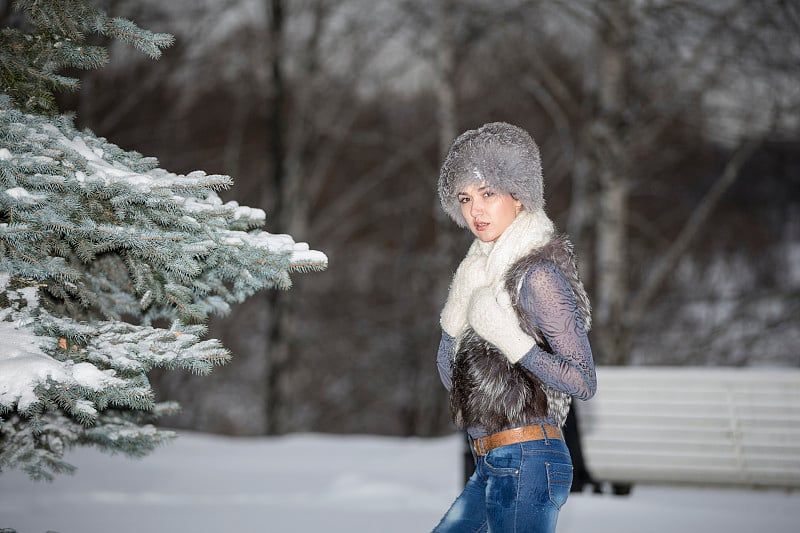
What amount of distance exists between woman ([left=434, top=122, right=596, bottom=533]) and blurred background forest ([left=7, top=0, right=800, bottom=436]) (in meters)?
4.38

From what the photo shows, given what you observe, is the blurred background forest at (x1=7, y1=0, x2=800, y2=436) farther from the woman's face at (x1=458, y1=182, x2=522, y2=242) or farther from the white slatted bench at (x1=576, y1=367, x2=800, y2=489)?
the woman's face at (x1=458, y1=182, x2=522, y2=242)

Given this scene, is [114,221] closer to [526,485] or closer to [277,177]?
[526,485]

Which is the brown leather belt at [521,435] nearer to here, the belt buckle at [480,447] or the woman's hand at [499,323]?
the belt buckle at [480,447]

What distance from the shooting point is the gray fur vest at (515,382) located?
2.31 m

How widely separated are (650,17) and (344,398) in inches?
388

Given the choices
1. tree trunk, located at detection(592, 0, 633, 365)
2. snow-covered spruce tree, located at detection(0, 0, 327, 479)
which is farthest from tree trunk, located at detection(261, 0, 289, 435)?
snow-covered spruce tree, located at detection(0, 0, 327, 479)

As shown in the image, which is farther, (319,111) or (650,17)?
(319,111)

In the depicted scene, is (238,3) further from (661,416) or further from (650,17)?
(661,416)

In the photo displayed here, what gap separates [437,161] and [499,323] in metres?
12.4

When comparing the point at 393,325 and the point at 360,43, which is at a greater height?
the point at 360,43

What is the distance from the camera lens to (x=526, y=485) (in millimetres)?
2225

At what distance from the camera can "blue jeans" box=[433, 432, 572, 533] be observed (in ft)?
7.27

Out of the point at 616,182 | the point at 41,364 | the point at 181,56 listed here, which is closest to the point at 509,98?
the point at 181,56

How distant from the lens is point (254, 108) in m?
15.1
